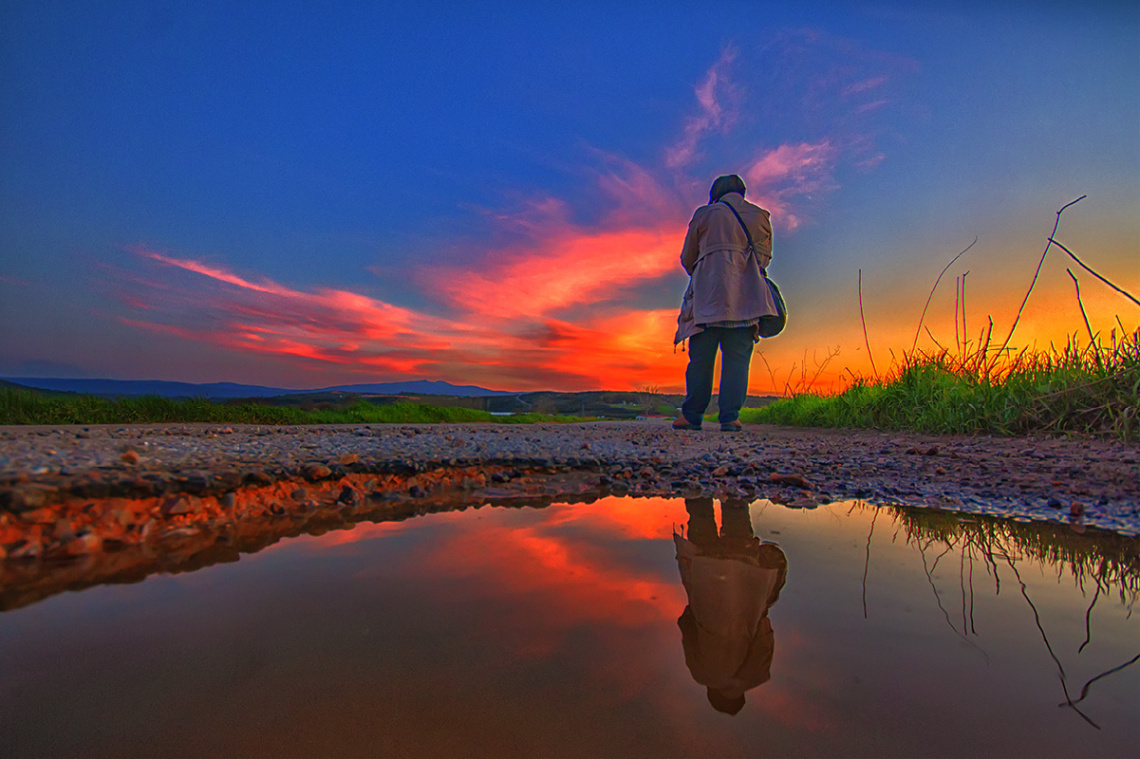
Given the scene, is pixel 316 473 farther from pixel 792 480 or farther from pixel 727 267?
pixel 727 267

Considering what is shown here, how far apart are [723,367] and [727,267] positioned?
1.22 meters

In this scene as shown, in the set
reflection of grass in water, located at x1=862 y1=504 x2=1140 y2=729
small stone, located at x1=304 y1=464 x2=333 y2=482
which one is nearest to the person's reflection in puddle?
reflection of grass in water, located at x1=862 y1=504 x2=1140 y2=729

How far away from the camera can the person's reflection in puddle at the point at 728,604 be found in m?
0.86

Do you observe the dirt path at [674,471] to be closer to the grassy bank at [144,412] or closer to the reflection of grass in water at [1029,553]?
the reflection of grass in water at [1029,553]

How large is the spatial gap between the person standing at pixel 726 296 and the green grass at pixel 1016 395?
68.2 inches

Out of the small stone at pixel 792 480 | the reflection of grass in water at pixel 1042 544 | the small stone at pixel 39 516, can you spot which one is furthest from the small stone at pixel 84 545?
the small stone at pixel 792 480

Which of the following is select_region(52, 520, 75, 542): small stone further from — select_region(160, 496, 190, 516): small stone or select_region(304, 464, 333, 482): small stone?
select_region(304, 464, 333, 482): small stone

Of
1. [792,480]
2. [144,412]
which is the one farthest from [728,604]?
[144,412]

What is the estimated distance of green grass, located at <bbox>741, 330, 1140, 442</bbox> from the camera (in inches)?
143

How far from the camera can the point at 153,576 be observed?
4.25 ft

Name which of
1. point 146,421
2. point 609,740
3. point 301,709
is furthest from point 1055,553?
point 146,421

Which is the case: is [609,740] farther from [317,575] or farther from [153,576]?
[153,576]

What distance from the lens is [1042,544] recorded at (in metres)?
1.63

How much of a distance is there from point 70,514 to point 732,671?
1.97 metres
